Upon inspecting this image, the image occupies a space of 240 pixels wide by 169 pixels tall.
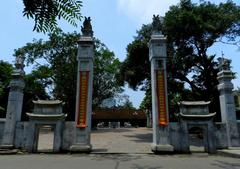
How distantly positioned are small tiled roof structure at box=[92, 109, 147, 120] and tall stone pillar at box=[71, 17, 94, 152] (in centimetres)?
3418

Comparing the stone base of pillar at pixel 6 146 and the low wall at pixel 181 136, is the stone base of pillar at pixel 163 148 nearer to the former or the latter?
the low wall at pixel 181 136

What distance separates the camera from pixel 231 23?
23.8 metres

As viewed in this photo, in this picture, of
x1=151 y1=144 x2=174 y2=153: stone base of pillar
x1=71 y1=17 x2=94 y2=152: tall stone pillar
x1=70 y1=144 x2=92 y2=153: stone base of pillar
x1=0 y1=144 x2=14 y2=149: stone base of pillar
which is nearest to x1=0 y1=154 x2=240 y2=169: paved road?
x1=151 y1=144 x2=174 y2=153: stone base of pillar

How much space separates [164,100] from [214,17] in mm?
13213

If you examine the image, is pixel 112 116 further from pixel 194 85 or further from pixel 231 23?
pixel 231 23

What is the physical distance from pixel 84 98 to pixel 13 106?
4409mm

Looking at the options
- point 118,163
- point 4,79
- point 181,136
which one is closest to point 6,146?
point 118,163

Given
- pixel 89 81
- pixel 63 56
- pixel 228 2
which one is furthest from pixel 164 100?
pixel 63 56

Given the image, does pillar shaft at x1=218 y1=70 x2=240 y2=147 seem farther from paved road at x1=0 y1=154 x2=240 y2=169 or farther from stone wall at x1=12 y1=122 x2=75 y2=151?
stone wall at x1=12 y1=122 x2=75 y2=151

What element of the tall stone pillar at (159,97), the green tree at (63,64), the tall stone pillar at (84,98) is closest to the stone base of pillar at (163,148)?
the tall stone pillar at (159,97)

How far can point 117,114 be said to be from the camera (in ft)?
169

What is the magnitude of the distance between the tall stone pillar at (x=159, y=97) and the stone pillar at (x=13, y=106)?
8.14 meters

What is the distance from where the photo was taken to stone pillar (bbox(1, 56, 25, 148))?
1505 centimetres

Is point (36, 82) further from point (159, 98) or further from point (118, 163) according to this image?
point (118, 163)
